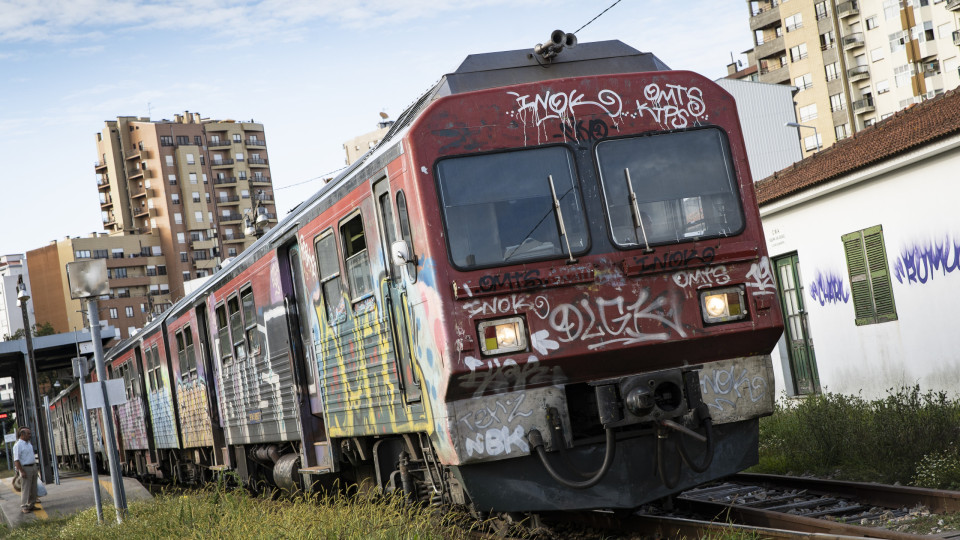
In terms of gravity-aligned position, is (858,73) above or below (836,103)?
above

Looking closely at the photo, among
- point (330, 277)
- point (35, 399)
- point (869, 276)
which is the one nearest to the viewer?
point (330, 277)

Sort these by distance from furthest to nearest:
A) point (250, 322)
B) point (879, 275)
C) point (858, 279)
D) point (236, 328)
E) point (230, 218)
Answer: point (230, 218), point (858, 279), point (879, 275), point (236, 328), point (250, 322)

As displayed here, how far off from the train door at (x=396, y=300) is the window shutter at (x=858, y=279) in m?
9.54

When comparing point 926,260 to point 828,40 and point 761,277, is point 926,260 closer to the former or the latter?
point 761,277

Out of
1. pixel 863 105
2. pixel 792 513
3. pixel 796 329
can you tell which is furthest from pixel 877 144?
pixel 863 105

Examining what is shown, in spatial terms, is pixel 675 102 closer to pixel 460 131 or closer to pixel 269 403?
pixel 460 131

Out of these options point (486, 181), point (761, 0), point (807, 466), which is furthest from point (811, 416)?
point (761, 0)

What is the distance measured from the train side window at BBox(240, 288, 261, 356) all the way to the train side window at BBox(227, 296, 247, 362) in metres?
0.27

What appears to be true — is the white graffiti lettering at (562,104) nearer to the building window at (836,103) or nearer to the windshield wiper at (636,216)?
the windshield wiper at (636,216)

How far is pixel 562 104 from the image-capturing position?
7.75 m

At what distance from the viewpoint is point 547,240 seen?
745 centimetres

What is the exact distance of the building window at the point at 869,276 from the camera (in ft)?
49.2

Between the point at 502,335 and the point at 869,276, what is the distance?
32.0ft

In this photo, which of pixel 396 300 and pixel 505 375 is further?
pixel 396 300
